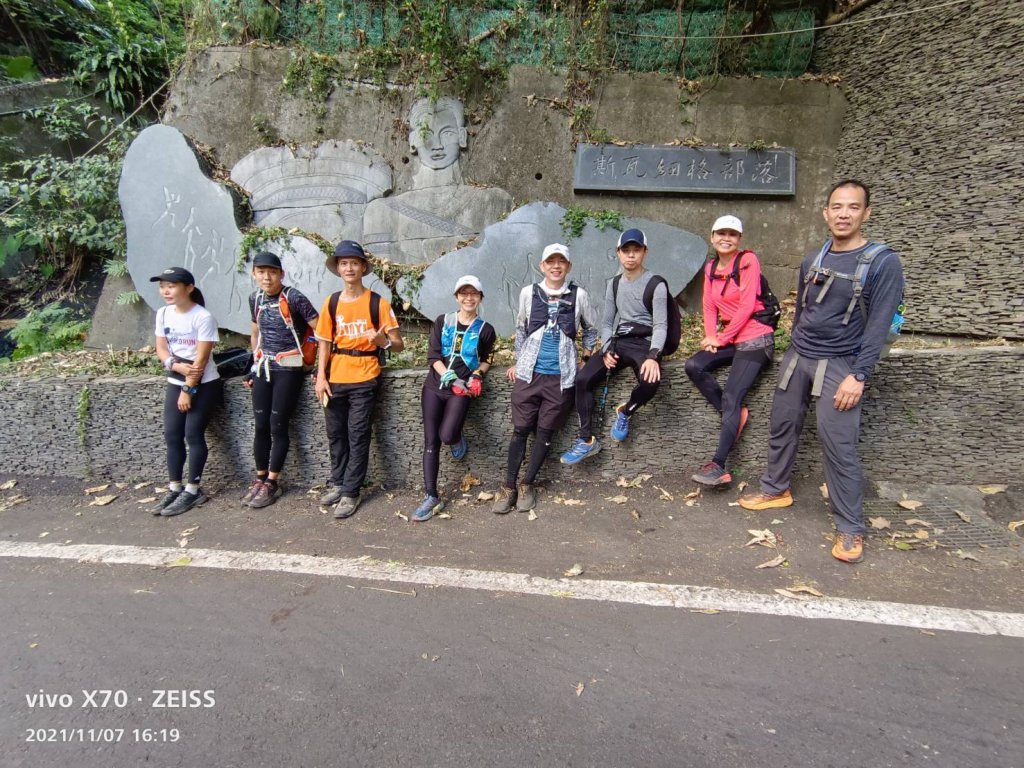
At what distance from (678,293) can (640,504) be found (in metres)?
2.70

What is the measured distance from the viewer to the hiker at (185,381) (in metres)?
3.69

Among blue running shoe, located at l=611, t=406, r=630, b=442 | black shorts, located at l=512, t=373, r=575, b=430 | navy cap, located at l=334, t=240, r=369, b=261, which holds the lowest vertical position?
blue running shoe, located at l=611, t=406, r=630, b=442

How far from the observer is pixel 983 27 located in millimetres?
4195

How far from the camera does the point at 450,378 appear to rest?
3475mm

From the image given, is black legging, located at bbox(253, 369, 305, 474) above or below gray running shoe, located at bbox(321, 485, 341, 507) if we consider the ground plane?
above

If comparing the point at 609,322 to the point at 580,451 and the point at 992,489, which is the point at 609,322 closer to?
the point at 580,451

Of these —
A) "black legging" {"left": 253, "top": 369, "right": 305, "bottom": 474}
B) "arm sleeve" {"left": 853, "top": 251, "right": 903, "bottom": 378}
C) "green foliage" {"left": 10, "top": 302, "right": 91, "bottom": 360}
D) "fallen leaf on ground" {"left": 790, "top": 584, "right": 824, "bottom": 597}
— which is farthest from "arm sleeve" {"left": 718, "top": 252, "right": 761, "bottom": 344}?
"green foliage" {"left": 10, "top": 302, "right": 91, "bottom": 360}

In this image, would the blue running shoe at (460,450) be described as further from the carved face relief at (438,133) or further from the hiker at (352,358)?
the carved face relief at (438,133)

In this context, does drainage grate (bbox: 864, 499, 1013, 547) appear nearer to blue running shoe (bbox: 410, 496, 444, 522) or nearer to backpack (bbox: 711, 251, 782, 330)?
backpack (bbox: 711, 251, 782, 330)

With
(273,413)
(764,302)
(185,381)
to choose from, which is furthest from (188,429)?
(764,302)

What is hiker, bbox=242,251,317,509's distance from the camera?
3.68 meters

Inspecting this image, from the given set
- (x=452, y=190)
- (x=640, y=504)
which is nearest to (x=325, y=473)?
(x=640, y=504)

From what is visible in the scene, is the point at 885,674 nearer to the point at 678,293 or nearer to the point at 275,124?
the point at 678,293

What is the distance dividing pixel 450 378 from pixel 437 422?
352mm
